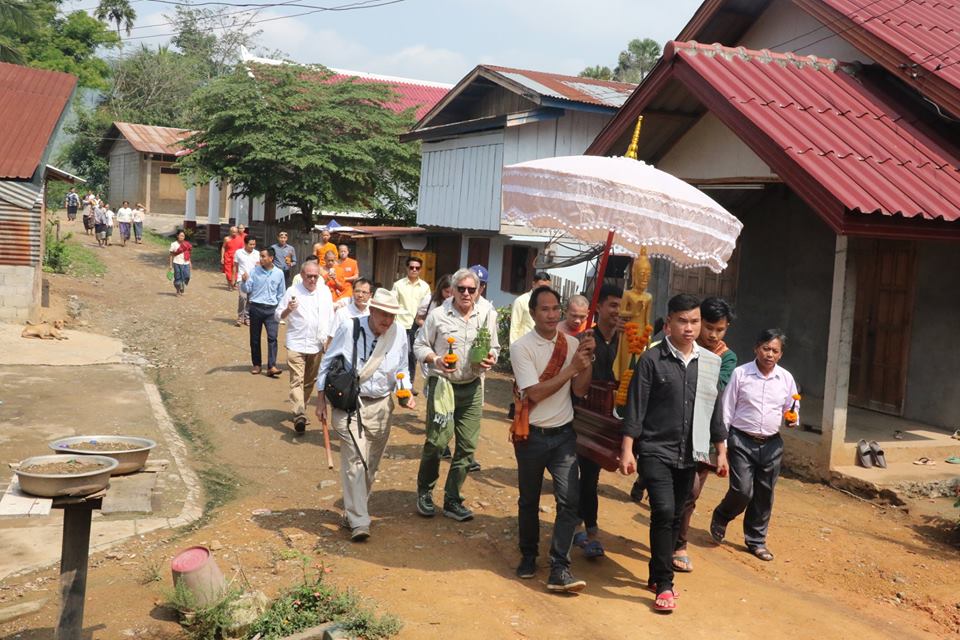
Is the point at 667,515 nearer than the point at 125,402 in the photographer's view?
Yes

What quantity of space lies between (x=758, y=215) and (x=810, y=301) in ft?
5.03

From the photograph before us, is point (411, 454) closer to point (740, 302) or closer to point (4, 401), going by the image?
point (4, 401)

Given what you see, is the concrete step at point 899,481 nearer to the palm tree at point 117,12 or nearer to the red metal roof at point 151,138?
the red metal roof at point 151,138

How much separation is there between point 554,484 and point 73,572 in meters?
2.83

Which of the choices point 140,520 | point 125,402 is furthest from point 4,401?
point 140,520

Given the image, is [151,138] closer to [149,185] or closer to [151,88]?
[149,185]

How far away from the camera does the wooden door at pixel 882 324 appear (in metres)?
11.0

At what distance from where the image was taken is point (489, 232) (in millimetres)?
20281

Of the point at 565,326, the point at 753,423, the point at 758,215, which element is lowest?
the point at 753,423

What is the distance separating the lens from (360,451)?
6680 millimetres

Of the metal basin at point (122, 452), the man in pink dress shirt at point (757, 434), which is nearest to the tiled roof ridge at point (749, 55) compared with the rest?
the man in pink dress shirt at point (757, 434)

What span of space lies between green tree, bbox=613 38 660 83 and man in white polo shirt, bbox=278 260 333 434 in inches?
1843

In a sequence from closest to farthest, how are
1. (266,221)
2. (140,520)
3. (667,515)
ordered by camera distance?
(667,515) → (140,520) → (266,221)

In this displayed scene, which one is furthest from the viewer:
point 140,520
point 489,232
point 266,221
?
point 266,221
